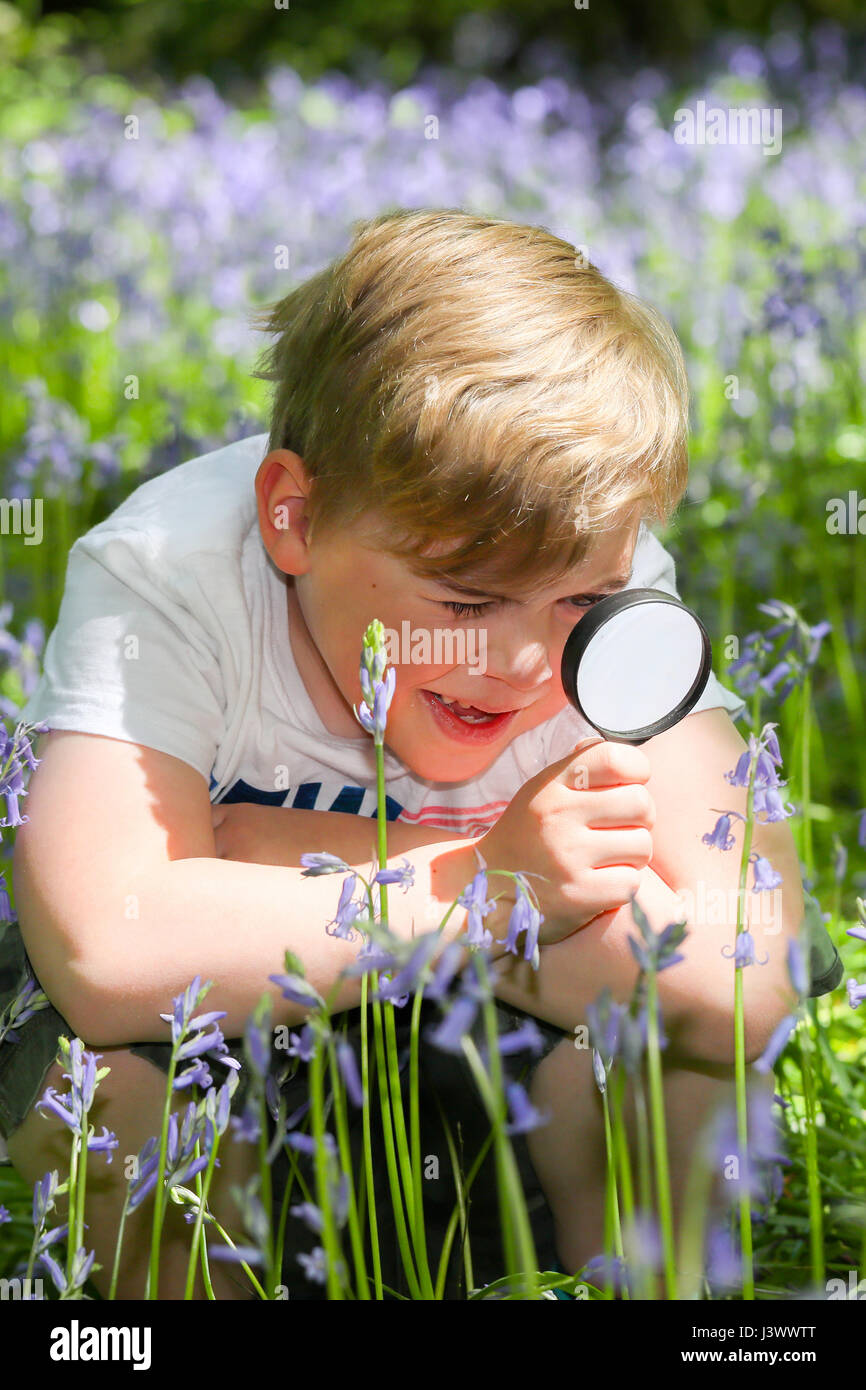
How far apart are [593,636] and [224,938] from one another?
514mm

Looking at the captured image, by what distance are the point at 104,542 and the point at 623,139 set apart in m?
4.80

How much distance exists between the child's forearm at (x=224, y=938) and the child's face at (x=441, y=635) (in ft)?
0.80

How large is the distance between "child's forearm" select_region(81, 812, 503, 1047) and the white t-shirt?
8.6 inches

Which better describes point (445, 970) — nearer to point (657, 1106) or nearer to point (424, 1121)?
point (657, 1106)

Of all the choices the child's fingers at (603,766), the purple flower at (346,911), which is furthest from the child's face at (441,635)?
the purple flower at (346,911)

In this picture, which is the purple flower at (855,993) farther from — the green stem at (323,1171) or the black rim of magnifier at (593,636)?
the green stem at (323,1171)

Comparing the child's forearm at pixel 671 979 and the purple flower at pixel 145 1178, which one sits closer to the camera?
the purple flower at pixel 145 1178

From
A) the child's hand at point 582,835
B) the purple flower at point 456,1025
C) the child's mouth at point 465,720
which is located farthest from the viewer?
the child's mouth at point 465,720

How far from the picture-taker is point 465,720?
1.82m

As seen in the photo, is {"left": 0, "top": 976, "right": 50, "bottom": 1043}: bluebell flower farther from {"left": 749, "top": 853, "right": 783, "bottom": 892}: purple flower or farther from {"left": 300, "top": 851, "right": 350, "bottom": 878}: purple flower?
{"left": 749, "top": 853, "right": 783, "bottom": 892}: purple flower

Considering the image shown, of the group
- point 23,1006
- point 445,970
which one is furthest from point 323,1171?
point 23,1006

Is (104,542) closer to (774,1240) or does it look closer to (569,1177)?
(569,1177)

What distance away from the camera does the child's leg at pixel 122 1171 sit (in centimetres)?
166
